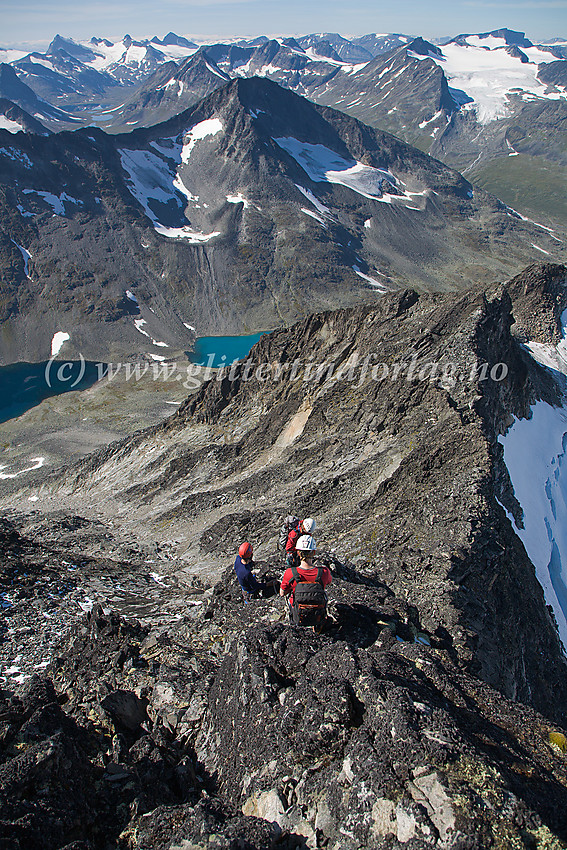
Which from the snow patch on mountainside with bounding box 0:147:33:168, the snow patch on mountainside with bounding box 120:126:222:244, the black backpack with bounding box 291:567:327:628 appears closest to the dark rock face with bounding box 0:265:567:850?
the black backpack with bounding box 291:567:327:628

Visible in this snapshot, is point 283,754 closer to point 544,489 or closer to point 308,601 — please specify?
point 308,601

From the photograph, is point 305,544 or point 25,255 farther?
point 25,255

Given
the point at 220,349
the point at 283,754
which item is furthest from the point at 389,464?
the point at 220,349

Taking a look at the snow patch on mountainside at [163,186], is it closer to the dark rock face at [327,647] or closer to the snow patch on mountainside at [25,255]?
the snow patch on mountainside at [25,255]

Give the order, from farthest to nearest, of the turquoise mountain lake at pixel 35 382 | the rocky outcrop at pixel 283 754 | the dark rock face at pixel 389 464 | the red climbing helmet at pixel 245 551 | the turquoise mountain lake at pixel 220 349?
the turquoise mountain lake at pixel 220 349 < the turquoise mountain lake at pixel 35 382 < the dark rock face at pixel 389 464 < the red climbing helmet at pixel 245 551 < the rocky outcrop at pixel 283 754

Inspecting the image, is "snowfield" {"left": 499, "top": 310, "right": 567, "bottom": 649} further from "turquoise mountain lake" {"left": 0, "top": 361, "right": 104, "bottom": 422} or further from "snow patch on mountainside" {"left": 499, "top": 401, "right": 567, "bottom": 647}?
"turquoise mountain lake" {"left": 0, "top": 361, "right": 104, "bottom": 422}

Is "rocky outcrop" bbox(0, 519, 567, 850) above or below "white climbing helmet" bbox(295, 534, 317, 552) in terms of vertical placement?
below

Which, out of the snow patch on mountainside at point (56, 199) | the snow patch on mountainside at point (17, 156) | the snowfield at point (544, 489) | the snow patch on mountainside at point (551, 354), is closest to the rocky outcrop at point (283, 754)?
the snowfield at point (544, 489)

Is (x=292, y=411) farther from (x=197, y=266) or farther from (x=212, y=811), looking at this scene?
(x=197, y=266)

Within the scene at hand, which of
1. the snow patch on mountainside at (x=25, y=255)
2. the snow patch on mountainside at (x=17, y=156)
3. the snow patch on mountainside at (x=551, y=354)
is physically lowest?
the snow patch on mountainside at (x=25, y=255)
